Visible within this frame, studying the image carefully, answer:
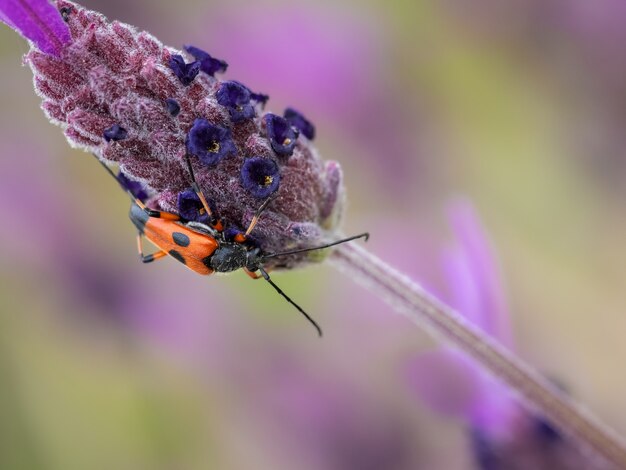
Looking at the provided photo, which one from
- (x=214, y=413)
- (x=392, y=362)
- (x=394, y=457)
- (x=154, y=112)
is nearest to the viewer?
(x=154, y=112)

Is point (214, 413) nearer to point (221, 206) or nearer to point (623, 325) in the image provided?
point (623, 325)

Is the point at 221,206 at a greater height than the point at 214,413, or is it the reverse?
the point at 221,206

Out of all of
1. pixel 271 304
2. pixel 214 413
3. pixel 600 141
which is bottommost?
pixel 214 413

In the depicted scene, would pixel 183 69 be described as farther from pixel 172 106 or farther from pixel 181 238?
pixel 181 238

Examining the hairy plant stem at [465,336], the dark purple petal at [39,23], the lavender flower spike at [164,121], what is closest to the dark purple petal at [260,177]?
the lavender flower spike at [164,121]

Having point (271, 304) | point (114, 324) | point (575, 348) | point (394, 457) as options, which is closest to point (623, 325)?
point (575, 348)

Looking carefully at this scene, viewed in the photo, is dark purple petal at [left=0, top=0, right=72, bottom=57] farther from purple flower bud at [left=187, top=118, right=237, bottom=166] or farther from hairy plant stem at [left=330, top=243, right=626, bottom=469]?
hairy plant stem at [left=330, top=243, right=626, bottom=469]

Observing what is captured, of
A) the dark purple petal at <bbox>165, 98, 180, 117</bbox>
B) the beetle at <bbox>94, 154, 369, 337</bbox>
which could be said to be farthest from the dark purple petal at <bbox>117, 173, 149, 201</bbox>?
the dark purple petal at <bbox>165, 98, 180, 117</bbox>

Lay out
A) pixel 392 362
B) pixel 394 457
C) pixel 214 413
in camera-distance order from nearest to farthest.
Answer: pixel 394 457, pixel 392 362, pixel 214 413
